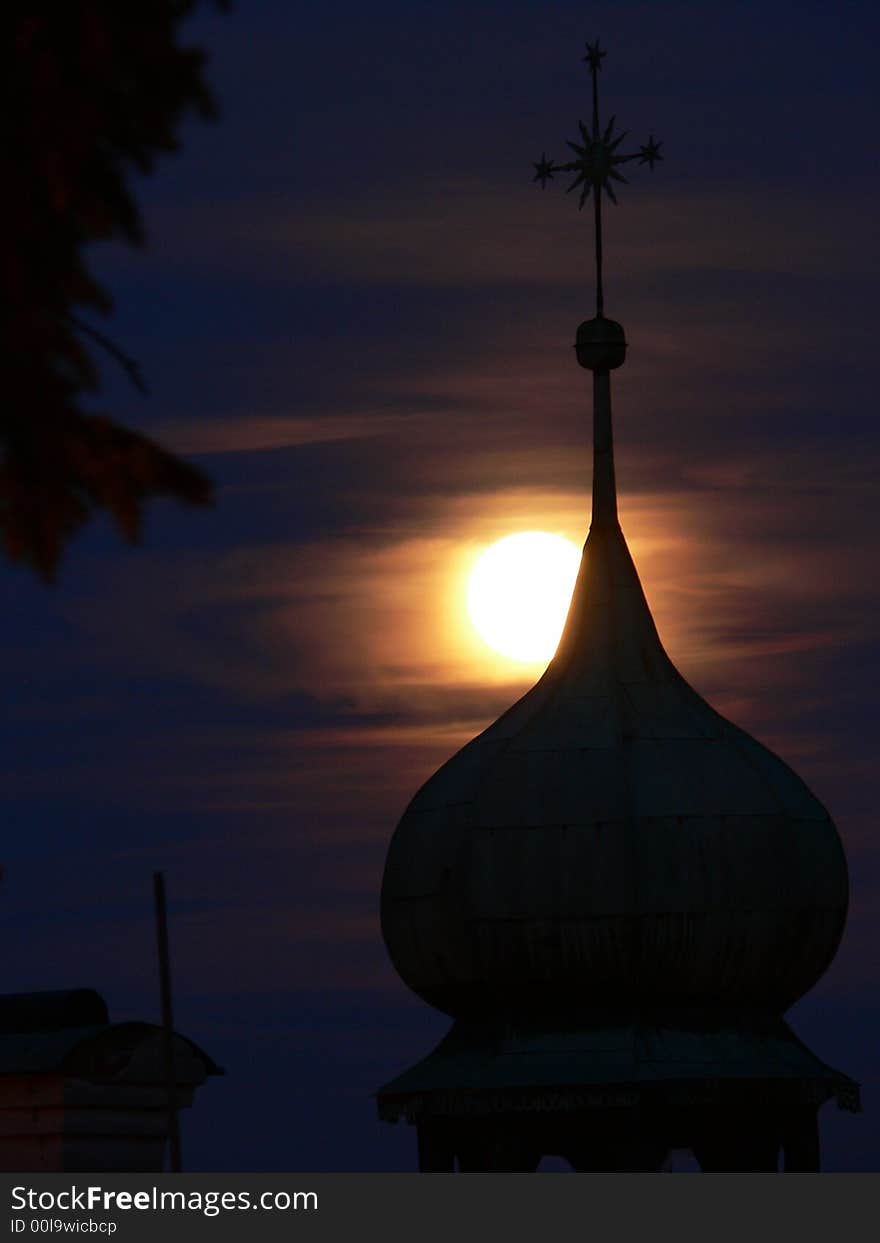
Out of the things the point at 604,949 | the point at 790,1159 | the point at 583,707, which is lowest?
the point at 790,1159

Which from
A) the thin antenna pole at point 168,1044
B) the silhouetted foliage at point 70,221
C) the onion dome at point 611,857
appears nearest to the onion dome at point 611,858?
the onion dome at point 611,857

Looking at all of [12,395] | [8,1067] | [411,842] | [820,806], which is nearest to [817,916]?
[820,806]

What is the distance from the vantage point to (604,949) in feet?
162

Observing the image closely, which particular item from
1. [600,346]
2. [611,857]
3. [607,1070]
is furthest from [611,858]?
[600,346]

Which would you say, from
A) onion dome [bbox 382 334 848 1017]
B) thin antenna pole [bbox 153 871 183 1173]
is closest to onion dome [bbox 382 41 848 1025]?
onion dome [bbox 382 334 848 1017]

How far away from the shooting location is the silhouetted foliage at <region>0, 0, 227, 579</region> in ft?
37.3

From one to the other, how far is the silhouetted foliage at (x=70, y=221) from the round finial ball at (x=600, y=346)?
4321cm

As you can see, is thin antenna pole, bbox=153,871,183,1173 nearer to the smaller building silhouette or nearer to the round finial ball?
the smaller building silhouette

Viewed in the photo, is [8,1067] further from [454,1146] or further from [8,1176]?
[454,1146]

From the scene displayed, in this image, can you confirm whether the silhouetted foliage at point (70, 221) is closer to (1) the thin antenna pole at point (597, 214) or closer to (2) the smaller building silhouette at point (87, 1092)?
(2) the smaller building silhouette at point (87, 1092)

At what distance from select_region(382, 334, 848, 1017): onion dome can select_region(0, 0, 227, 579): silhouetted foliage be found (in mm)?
38122

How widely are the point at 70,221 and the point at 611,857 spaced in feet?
127

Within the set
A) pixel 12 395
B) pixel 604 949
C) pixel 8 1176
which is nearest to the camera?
pixel 12 395

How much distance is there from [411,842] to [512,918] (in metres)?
2.91
